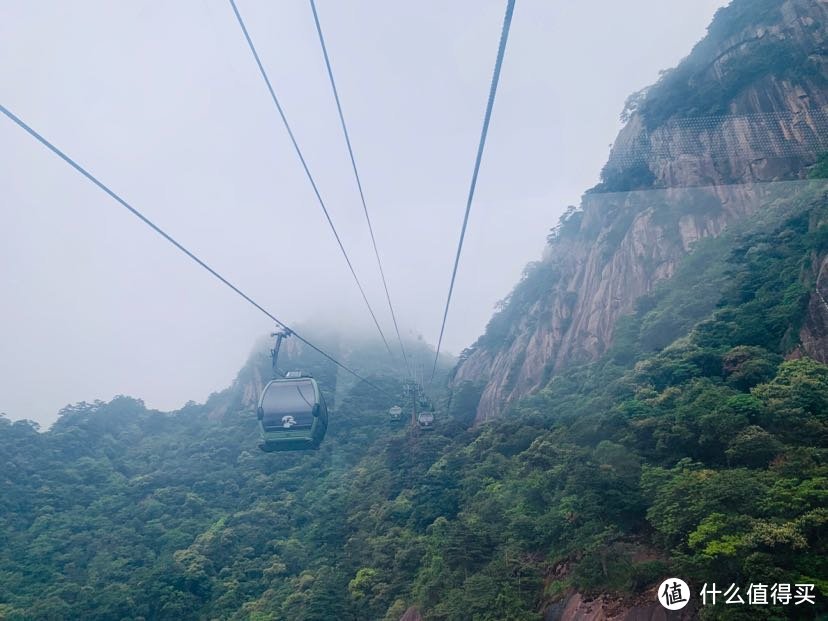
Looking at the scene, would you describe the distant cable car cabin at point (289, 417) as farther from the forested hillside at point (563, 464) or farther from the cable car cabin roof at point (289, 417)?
the forested hillside at point (563, 464)

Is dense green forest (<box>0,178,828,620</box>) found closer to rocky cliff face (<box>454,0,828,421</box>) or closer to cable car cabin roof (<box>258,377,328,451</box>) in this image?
rocky cliff face (<box>454,0,828,421</box>)

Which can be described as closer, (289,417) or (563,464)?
(563,464)

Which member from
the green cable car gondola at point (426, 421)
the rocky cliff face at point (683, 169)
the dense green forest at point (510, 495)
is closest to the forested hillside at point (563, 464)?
the dense green forest at point (510, 495)

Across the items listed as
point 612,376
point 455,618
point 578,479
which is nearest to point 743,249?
point 612,376

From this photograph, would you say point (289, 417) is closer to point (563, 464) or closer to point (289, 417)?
point (289, 417)

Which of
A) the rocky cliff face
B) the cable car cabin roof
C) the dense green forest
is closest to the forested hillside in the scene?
the dense green forest

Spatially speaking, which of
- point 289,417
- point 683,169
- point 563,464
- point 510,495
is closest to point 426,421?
point 510,495
